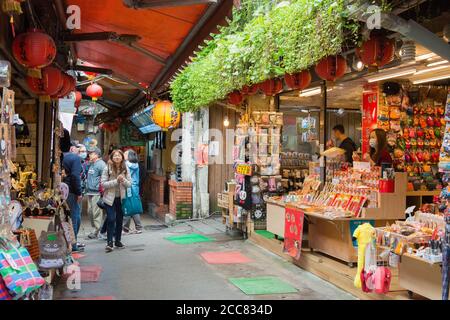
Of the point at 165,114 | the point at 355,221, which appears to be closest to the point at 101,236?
the point at 165,114

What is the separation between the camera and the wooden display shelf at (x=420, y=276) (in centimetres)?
564

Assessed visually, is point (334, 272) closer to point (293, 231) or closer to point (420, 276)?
point (293, 231)

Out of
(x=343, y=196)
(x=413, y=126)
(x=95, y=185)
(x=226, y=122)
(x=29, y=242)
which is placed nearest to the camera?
(x=29, y=242)

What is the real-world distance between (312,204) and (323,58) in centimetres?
304

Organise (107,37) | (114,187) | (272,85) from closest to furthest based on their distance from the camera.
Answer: (107,37) < (272,85) < (114,187)

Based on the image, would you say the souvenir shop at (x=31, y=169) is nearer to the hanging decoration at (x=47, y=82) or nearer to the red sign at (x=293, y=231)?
the hanging decoration at (x=47, y=82)

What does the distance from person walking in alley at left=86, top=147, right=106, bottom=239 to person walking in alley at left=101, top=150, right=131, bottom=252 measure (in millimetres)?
1454

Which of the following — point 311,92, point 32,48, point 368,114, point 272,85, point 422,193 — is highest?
point 311,92

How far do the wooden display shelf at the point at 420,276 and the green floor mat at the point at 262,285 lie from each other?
67.6 inches

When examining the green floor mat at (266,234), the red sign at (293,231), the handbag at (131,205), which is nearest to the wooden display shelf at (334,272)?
the red sign at (293,231)

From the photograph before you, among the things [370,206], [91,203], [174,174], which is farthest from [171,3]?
[174,174]

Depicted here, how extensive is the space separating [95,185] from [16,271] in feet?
26.6

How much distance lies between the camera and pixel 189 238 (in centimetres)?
1209

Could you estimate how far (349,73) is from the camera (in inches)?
370
